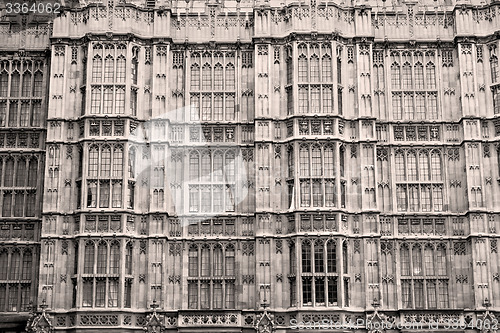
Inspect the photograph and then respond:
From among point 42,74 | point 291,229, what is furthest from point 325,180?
point 42,74

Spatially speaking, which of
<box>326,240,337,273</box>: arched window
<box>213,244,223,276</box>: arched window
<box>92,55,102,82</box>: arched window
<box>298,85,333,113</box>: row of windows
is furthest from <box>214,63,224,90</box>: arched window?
<box>326,240,337,273</box>: arched window

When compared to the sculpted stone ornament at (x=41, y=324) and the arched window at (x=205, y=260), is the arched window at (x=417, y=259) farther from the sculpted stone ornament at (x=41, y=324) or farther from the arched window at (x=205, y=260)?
the sculpted stone ornament at (x=41, y=324)

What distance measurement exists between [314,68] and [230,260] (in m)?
12.0

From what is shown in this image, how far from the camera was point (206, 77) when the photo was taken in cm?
4634

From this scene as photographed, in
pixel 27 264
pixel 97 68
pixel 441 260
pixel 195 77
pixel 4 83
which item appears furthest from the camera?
pixel 4 83

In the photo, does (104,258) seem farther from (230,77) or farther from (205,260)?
(230,77)

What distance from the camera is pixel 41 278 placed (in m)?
42.3

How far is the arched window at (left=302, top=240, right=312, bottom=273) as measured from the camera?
4216 centimetres

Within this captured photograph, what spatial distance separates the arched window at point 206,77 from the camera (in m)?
46.2

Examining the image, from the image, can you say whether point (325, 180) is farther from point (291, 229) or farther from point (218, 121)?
point (218, 121)

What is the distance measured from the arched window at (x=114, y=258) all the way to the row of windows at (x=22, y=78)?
36.2ft

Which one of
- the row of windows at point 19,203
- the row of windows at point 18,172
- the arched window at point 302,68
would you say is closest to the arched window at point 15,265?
the row of windows at point 19,203

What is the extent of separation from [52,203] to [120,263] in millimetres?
5298

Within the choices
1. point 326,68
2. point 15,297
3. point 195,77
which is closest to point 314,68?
point 326,68
